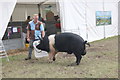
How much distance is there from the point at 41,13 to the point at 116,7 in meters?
6.42

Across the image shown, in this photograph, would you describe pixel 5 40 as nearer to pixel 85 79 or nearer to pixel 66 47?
pixel 66 47

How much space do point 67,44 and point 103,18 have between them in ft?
24.9

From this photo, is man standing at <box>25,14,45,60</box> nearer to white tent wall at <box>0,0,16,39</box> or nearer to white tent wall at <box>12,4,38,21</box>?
white tent wall at <box>0,0,16,39</box>

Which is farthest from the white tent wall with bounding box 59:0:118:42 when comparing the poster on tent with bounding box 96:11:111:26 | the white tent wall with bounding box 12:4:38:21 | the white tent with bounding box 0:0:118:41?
the white tent wall with bounding box 12:4:38:21

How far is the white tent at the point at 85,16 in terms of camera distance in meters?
10.5

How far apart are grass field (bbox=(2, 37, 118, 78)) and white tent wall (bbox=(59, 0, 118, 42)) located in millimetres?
3166

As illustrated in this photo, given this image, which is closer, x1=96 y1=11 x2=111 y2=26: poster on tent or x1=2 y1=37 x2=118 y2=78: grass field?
x1=2 y1=37 x2=118 y2=78: grass field

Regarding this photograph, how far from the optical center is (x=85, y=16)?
12.0 m

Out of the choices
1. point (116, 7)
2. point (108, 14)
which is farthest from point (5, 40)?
point (116, 7)

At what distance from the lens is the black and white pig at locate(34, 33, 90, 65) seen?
6578mm

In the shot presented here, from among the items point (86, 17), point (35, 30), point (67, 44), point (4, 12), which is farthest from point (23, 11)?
point (67, 44)

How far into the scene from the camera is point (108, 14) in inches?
552

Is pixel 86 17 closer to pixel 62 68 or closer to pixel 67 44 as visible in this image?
pixel 67 44

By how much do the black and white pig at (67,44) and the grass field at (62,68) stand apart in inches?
18.0
